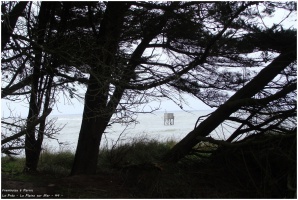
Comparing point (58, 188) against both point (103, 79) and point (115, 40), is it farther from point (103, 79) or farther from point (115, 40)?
point (115, 40)

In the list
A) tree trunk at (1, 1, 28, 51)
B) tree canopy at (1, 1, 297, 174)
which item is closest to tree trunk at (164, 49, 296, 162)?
tree canopy at (1, 1, 297, 174)

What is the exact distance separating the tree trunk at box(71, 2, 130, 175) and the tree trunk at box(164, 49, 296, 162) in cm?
106

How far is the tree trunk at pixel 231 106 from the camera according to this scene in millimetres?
4168

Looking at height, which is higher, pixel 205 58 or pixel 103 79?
pixel 205 58

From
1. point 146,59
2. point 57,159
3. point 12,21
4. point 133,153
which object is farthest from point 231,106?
point 57,159

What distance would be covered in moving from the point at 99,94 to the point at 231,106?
65.4 inches

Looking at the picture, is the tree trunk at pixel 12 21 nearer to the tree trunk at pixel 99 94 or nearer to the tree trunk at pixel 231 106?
the tree trunk at pixel 99 94

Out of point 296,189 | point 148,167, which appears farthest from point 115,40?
point 296,189

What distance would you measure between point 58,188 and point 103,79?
1.34 m

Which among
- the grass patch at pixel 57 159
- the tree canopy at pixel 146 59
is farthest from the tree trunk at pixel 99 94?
the grass patch at pixel 57 159

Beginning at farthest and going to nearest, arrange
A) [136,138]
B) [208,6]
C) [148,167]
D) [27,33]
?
[136,138] → [208,6] → [148,167] → [27,33]

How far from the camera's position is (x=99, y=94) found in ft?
13.7

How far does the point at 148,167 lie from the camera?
392cm

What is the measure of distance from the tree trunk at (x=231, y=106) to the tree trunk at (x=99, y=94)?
1060 millimetres
